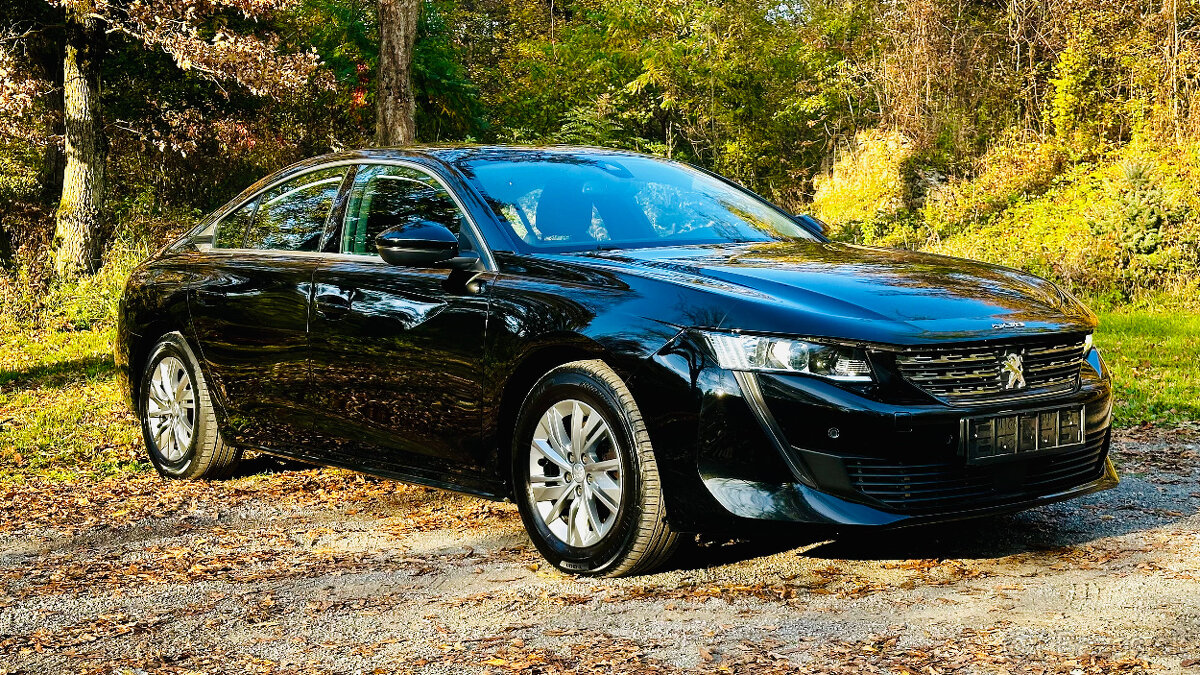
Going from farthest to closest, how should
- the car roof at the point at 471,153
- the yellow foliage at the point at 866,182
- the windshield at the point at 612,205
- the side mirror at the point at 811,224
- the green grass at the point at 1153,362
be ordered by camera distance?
the yellow foliage at the point at 866,182, the green grass at the point at 1153,362, the side mirror at the point at 811,224, the car roof at the point at 471,153, the windshield at the point at 612,205

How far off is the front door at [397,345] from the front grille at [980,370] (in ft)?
5.49

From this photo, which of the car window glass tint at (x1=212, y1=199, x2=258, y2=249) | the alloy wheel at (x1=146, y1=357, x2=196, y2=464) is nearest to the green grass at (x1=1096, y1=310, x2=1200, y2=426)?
the car window glass tint at (x1=212, y1=199, x2=258, y2=249)

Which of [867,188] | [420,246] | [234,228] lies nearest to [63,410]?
[234,228]

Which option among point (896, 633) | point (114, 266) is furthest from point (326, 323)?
point (114, 266)

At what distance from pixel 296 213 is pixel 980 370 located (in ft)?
11.3

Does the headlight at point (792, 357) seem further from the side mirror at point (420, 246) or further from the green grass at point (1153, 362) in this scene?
the green grass at point (1153, 362)

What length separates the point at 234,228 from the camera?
7.16m

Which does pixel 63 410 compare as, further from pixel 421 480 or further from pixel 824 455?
pixel 824 455

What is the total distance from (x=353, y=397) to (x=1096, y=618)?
123 inches

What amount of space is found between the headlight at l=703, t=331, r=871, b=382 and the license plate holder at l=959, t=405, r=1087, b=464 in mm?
407

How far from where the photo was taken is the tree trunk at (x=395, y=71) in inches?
697

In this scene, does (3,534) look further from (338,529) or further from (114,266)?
(114,266)

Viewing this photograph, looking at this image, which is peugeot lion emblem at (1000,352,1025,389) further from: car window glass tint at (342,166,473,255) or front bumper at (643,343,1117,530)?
car window glass tint at (342,166,473,255)

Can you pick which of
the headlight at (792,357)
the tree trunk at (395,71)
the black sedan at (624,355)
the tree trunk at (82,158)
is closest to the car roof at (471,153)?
the black sedan at (624,355)
